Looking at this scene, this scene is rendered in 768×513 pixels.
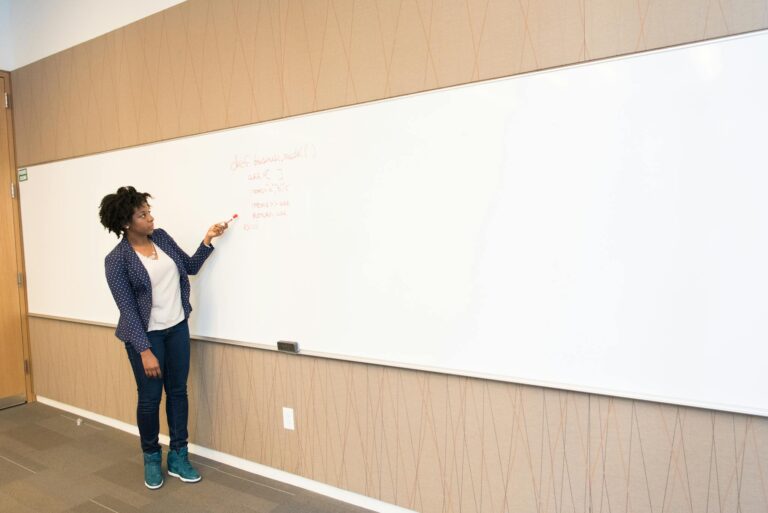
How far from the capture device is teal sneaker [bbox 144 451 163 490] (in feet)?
8.22

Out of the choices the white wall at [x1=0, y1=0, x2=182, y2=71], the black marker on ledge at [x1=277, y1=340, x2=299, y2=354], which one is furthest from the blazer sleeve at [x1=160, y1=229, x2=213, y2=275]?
the white wall at [x1=0, y1=0, x2=182, y2=71]

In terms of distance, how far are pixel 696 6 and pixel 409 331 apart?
1.44 m

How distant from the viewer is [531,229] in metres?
1.74

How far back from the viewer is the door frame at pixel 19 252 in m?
3.76

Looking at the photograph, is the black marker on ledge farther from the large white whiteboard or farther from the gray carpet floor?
the gray carpet floor

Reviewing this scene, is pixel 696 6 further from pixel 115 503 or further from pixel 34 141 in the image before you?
pixel 34 141

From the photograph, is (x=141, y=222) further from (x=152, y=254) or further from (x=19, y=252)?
(x=19, y=252)

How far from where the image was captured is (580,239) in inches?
65.4

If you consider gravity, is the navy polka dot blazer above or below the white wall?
below

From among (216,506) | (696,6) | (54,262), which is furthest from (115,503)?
(696,6)

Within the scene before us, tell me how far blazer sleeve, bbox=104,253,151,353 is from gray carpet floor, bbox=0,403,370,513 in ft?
2.43

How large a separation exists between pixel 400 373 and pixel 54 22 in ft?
11.2

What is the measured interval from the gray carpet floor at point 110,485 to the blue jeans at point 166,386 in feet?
0.76

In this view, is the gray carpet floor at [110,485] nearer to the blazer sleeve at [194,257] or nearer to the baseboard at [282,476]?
the baseboard at [282,476]
